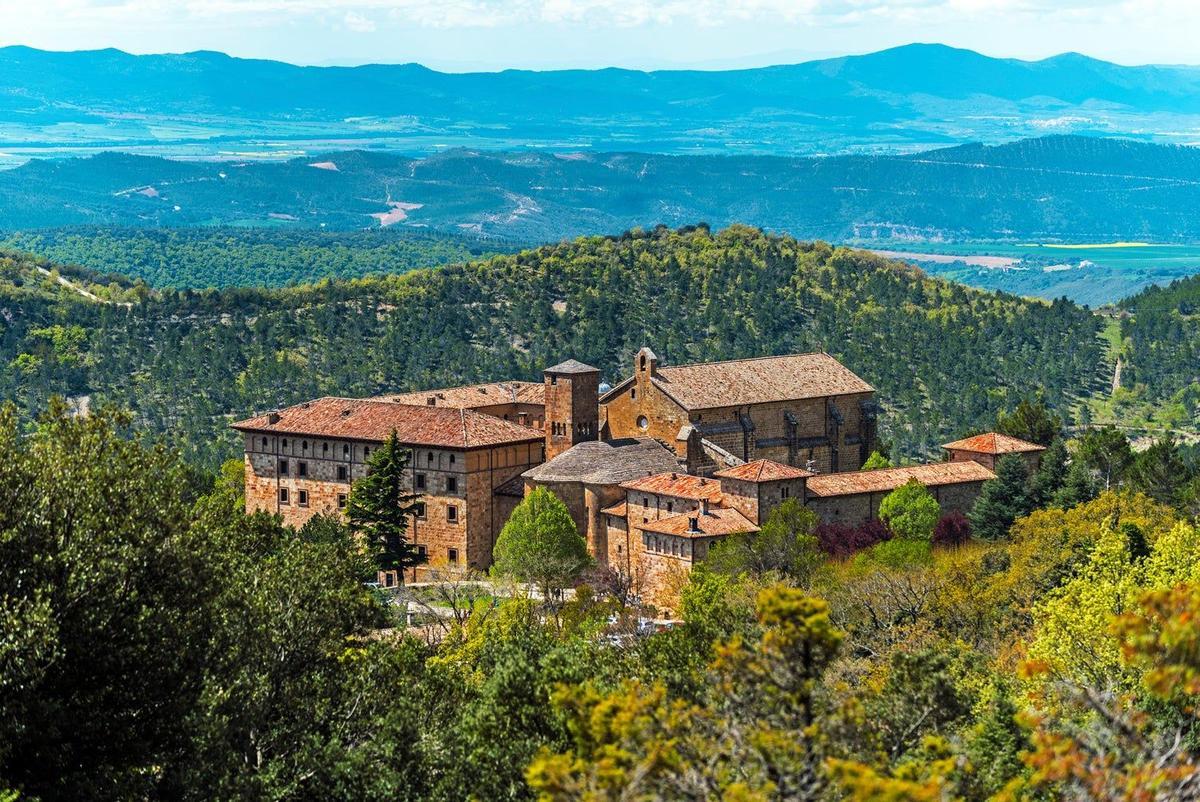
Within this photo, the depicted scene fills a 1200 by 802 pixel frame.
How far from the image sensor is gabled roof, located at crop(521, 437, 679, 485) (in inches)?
→ 3108

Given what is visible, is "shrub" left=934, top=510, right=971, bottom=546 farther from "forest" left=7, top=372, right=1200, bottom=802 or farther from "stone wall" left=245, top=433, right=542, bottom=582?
"forest" left=7, top=372, right=1200, bottom=802

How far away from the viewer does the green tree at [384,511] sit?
77.8 metres

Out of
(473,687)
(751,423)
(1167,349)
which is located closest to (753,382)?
(751,423)

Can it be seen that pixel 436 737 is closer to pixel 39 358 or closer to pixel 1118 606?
pixel 1118 606

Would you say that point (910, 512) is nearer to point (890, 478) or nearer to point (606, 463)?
point (890, 478)

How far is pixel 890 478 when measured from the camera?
268 feet

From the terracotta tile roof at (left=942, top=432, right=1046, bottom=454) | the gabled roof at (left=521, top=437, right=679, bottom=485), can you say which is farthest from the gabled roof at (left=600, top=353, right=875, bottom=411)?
the terracotta tile roof at (left=942, top=432, right=1046, bottom=454)

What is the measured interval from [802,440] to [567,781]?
68397 millimetres

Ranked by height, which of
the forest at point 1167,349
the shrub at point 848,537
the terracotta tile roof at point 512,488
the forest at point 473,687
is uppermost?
the forest at point 473,687

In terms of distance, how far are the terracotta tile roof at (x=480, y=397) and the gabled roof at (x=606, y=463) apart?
35.4 ft

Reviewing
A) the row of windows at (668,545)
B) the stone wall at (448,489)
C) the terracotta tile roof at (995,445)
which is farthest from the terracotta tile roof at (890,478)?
the stone wall at (448,489)

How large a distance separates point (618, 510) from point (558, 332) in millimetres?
83565

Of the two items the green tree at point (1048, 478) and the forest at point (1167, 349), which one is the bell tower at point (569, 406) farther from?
the forest at point (1167, 349)

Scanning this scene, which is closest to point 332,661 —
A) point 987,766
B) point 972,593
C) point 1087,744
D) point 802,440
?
point 987,766
